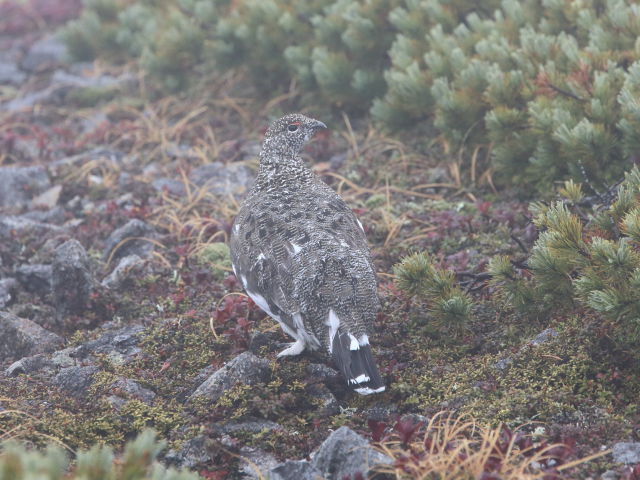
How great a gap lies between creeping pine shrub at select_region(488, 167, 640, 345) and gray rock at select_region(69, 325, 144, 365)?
2385mm

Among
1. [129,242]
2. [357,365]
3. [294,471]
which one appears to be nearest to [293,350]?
[357,365]

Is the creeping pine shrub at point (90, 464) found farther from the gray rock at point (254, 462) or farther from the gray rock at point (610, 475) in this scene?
the gray rock at point (610, 475)

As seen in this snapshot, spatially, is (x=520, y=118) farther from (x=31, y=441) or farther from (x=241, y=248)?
(x=31, y=441)

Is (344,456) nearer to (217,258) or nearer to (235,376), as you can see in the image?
(235,376)

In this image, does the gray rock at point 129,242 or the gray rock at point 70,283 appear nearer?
the gray rock at point 70,283

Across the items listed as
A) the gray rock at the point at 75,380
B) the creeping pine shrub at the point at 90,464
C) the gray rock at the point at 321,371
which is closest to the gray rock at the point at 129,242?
the gray rock at the point at 75,380

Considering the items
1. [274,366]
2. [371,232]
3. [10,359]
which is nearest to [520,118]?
[371,232]

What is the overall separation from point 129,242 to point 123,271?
1.86 ft

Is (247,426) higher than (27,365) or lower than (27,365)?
lower

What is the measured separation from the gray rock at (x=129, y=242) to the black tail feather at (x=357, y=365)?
2751 mm

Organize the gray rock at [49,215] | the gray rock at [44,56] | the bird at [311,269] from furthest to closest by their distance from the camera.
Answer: the gray rock at [44,56] < the gray rock at [49,215] < the bird at [311,269]

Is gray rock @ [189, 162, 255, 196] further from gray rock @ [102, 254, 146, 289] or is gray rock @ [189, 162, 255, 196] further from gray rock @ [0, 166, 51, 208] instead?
gray rock @ [0, 166, 51, 208]

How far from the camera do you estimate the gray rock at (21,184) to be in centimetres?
784

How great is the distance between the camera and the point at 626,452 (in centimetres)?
384
